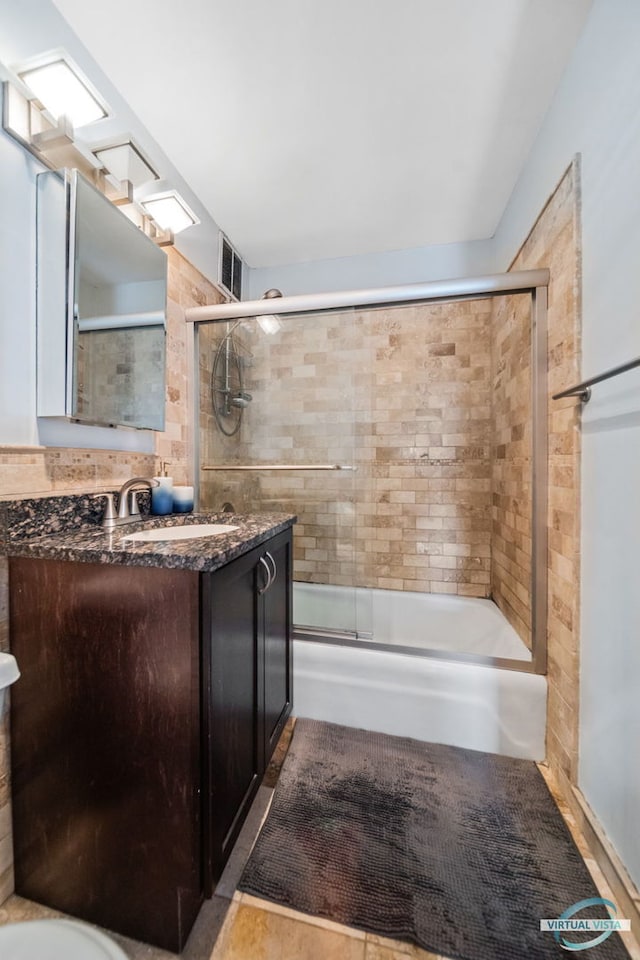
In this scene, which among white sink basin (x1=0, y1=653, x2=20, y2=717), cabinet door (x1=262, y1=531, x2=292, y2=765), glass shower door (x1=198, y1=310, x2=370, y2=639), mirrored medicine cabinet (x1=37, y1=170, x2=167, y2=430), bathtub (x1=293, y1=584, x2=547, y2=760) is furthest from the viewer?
glass shower door (x1=198, y1=310, x2=370, y2=639)

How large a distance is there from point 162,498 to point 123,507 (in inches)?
7.8

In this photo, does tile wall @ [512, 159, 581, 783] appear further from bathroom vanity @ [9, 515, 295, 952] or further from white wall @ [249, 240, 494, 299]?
bathroom vanity @ [9, 515, 295, 952]

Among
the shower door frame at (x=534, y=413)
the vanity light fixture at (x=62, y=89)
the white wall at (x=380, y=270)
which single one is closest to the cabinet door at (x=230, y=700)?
the shower door frame at (x=534, y=413)

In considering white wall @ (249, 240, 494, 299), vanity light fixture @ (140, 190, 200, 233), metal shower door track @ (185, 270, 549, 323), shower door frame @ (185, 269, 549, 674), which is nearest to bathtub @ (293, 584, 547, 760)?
shower door frame @ (185, 269, 549, 674)

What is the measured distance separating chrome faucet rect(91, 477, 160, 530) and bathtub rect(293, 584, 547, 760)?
3.17ft

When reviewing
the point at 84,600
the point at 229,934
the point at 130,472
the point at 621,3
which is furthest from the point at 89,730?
the point at 621,3

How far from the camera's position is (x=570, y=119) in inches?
50.4

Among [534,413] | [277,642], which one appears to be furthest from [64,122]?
[534,413]

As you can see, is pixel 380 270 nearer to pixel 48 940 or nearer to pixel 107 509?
pixel 107 509

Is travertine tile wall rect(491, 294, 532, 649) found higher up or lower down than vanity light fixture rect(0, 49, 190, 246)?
lower down

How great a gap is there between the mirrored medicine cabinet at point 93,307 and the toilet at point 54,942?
4.30ft

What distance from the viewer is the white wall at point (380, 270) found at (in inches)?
90.0

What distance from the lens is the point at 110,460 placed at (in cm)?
136

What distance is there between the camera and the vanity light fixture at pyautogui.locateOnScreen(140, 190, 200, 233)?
140cm
